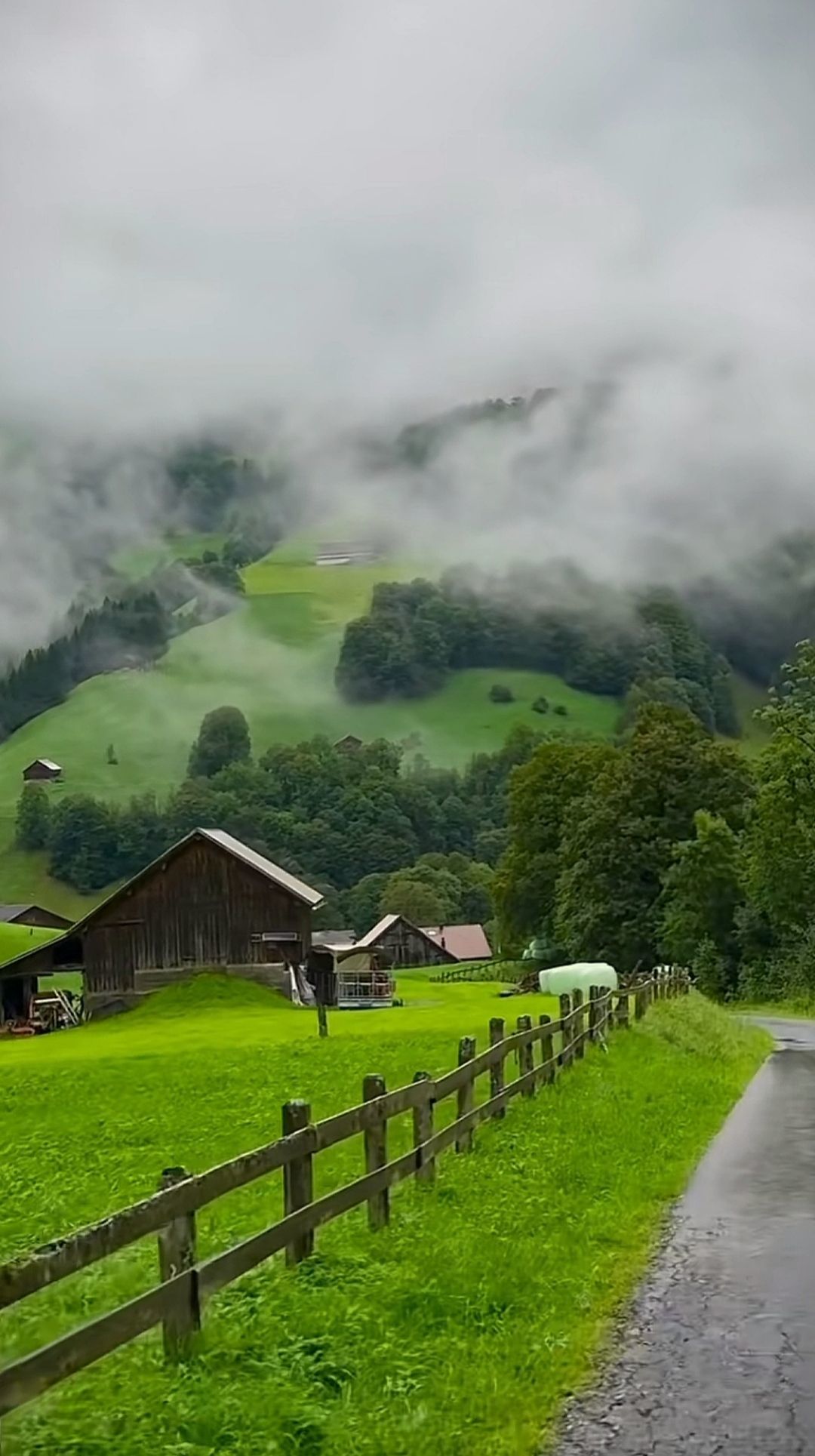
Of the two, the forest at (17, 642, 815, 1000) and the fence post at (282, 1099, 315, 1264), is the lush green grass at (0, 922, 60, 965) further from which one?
the fence post at (282, 1099, 315, 1264)

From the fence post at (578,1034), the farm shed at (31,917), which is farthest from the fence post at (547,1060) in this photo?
the farm shed at (31,917)

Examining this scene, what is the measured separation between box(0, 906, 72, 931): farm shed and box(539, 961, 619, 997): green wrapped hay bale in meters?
80.2

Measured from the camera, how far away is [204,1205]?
31.6 ft

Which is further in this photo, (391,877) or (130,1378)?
(391,877)

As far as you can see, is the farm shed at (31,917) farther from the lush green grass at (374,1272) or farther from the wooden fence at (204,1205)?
the wooden fence at (204,1205)

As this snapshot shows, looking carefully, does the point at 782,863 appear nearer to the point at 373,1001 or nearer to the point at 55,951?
the point at 373,1001

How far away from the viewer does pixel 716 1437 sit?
298 inches

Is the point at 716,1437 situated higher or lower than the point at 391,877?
lower

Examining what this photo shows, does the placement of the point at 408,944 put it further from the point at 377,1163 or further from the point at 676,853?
the point at 377,1163

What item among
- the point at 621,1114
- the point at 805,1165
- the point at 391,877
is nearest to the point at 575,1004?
the point at 621,1114

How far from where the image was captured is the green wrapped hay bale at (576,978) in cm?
5950

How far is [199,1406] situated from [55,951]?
70.3m

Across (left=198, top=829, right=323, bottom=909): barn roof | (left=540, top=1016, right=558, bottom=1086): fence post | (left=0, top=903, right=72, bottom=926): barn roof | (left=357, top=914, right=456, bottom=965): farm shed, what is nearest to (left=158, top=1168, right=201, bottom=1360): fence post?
(left=540, top=1016, right=558, bottom=1086): fence post

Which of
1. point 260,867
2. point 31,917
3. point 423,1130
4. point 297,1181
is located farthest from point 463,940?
point 297,1181
